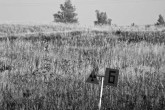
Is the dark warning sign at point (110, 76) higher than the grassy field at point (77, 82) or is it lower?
higher

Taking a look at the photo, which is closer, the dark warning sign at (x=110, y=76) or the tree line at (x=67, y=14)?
the dark warning sign at (x=110, y=76)

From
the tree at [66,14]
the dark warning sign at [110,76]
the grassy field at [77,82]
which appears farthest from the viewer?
the tree at [66,14]

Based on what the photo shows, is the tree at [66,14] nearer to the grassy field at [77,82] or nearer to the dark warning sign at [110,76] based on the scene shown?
the grassy field at [77,82]

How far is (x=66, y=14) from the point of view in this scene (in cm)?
5853

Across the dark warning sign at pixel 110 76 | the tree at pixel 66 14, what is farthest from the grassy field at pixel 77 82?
the tree at pixel 66 14

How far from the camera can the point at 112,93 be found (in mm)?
6820

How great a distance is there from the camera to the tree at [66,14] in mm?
58625

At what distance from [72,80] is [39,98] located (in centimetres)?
155

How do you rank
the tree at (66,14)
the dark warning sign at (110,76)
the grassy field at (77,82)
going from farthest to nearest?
the tree at (66,14)
the grassy field at (77,82)
the dark warning sign at (110,76)

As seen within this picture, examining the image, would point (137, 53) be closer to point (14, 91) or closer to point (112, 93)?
point (112, 93)

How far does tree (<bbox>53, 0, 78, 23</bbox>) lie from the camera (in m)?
58.6

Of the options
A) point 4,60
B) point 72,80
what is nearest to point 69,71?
point 72,80

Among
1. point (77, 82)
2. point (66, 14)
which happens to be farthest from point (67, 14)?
point (77, 82)

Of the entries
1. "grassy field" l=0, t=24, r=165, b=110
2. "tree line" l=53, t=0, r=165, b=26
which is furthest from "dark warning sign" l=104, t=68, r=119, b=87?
"tree line" l=53, t=0, r=165, b=26
